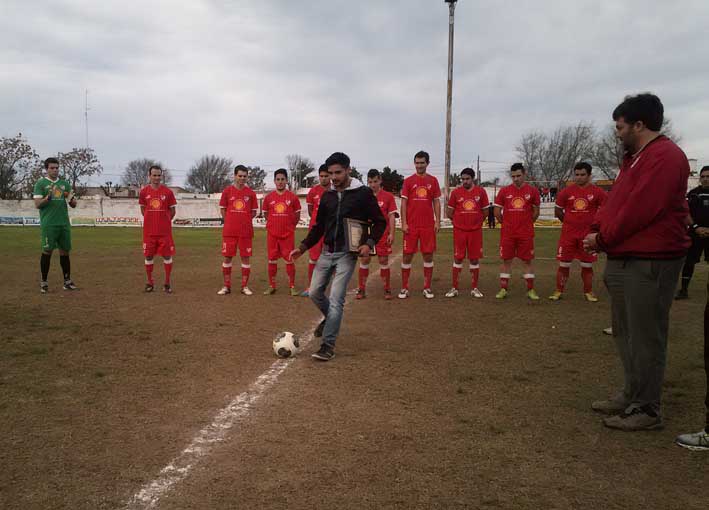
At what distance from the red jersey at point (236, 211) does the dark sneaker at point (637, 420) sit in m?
7.35

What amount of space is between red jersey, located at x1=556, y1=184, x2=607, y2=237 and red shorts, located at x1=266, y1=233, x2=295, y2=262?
4866 mm

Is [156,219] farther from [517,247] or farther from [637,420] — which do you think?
[637,420]

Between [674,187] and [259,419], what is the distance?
11.3ft

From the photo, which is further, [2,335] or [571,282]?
[571,282]

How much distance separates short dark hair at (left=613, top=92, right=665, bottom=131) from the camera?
3869 millimetres

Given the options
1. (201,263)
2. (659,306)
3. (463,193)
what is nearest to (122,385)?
(659,306)

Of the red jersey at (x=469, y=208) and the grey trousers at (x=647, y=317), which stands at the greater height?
the red jersey at (x=469, y=208)

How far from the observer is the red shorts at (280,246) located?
9898 mm

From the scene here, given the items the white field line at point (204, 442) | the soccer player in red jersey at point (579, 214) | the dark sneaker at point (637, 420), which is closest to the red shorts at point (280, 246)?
the white field line at point (204, 442)

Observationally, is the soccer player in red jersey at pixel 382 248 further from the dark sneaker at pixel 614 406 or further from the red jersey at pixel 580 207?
the dark sneaker at pixel 614 406

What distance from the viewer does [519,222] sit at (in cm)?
942

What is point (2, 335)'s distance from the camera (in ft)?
21.6

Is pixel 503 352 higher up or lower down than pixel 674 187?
lower down

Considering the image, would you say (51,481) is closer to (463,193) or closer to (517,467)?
(517,467)
